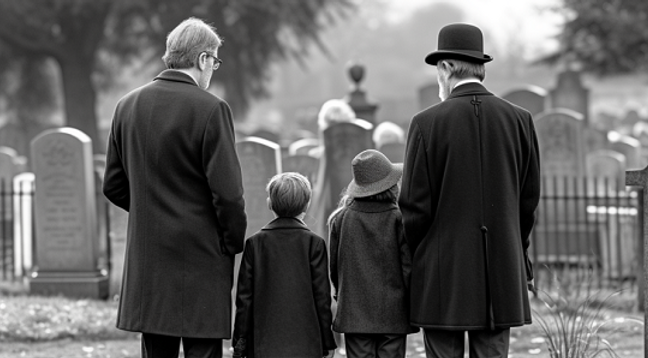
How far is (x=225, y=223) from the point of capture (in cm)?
448

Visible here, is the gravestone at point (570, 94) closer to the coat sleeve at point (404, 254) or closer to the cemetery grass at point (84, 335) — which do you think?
the cemetery grass at point (84, 335)

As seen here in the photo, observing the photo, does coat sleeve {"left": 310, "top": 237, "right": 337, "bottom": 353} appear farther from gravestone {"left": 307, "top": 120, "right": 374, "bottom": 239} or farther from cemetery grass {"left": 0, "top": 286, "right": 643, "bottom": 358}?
gravestone {"left": 307, "top": 120, "right": 374, "bottom": 239}

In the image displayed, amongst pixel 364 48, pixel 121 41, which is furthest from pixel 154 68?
pixel 364 48

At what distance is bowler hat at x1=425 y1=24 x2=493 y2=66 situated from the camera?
181 inches

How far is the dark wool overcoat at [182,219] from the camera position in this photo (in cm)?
449

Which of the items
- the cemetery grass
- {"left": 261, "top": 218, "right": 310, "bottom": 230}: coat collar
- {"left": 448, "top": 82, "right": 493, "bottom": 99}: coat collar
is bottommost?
the cemetery grass

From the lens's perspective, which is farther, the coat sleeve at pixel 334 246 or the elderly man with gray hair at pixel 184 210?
the coat sleeve at pixel 334 246

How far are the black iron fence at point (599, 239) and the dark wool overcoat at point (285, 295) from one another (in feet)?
17.9

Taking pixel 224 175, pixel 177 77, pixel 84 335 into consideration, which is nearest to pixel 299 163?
pixel 84 335

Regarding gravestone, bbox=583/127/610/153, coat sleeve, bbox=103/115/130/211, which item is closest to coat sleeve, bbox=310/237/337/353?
coat sleeve, bbox=103/115/130/211

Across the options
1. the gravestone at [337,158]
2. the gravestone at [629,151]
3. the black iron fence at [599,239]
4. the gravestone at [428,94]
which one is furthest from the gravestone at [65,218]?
the gravestone at [428,94]

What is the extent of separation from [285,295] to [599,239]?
26.2 ft

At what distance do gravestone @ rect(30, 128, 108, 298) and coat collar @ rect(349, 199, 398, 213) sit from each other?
18.3ft

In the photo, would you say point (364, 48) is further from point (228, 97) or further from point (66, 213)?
point (66, 213)
